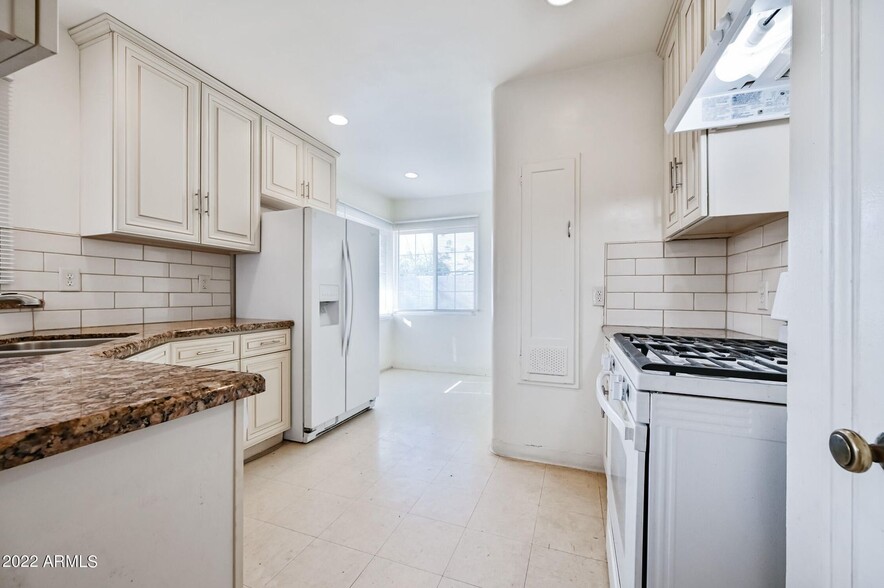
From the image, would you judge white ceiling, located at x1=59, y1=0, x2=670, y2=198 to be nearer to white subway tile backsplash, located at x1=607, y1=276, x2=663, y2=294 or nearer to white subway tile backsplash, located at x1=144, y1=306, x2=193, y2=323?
white subway tile backsplash, located at x1=607, y1=276, x2=663, y2=294

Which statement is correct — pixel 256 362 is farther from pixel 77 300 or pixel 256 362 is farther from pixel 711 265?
pixel 711 265

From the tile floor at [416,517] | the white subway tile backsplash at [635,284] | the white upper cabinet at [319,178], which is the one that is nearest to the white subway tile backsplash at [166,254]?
the white upper cabinet at [319,178]

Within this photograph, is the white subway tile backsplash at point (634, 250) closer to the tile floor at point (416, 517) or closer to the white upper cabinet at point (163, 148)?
the tile floor at point (416, 517)

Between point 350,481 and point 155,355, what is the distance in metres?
1.20

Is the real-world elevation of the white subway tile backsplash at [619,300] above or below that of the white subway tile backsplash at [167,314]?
above

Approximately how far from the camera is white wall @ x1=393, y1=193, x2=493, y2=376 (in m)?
4.79

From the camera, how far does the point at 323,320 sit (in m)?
2.75

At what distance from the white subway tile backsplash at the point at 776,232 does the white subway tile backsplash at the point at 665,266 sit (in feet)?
1.48

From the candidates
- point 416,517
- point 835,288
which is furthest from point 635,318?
point 835,288

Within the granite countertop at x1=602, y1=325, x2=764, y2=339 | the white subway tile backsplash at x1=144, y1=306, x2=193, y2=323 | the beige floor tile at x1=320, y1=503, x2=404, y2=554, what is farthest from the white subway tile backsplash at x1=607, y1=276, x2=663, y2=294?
the white subway tile backsplash at x1=144, y1=306, x2=193, y2=323

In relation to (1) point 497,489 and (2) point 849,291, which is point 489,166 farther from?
(2) point 849,291

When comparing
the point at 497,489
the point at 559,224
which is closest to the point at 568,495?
the point at 497,489

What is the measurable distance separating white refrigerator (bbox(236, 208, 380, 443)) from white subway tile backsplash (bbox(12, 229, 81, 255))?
0.97 meters

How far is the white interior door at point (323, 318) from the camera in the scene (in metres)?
2.59
